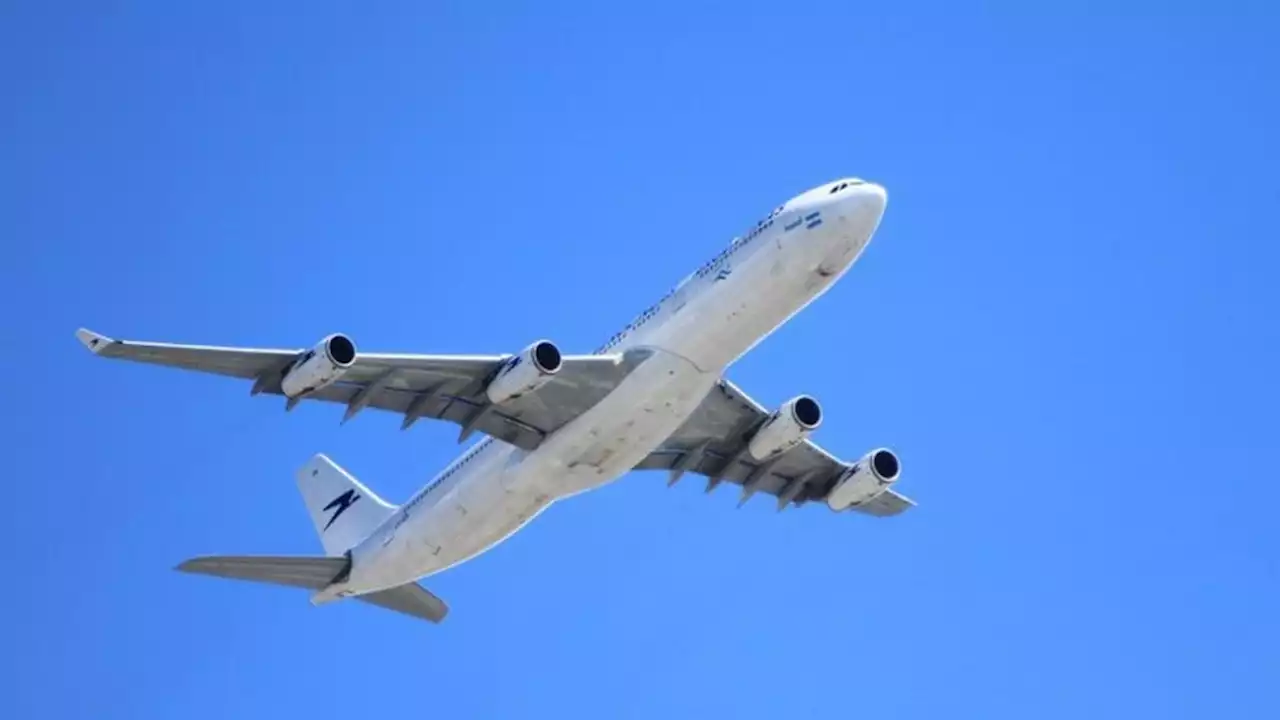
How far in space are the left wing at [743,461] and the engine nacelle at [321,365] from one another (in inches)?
477

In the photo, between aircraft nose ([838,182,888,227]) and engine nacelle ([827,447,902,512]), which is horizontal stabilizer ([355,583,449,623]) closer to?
engine nacelle ([827,447,902,512])

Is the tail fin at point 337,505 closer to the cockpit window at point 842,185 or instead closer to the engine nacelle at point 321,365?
the engine nacelle at point 321,365

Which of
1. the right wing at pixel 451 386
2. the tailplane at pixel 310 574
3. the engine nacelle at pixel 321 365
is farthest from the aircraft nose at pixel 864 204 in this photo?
the tailplane at pixel 310 574

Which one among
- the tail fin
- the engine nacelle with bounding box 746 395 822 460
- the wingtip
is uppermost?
the engine nacelle with bounding box 746 395 822 460

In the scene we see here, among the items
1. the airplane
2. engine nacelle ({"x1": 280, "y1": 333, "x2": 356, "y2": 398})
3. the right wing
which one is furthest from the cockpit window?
engine nacelle ({"x1": 280, "y1": 333, "x2": 356, "y2": 398})

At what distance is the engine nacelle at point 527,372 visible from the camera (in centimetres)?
5362

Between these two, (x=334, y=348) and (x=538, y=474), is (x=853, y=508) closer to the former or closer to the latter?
(x=538, y=474)

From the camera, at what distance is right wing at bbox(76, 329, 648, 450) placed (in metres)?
52.2

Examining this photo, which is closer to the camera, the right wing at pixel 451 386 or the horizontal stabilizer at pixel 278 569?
the right wing at pixel 451 386

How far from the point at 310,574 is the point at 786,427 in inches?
537

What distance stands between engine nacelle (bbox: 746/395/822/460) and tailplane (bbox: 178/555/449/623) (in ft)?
34.5

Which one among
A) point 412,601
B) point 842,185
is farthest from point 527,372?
point 412,601

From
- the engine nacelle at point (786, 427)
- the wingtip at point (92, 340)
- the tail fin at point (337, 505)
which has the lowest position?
the wingtip at point (92, 340)

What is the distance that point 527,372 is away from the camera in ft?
176
